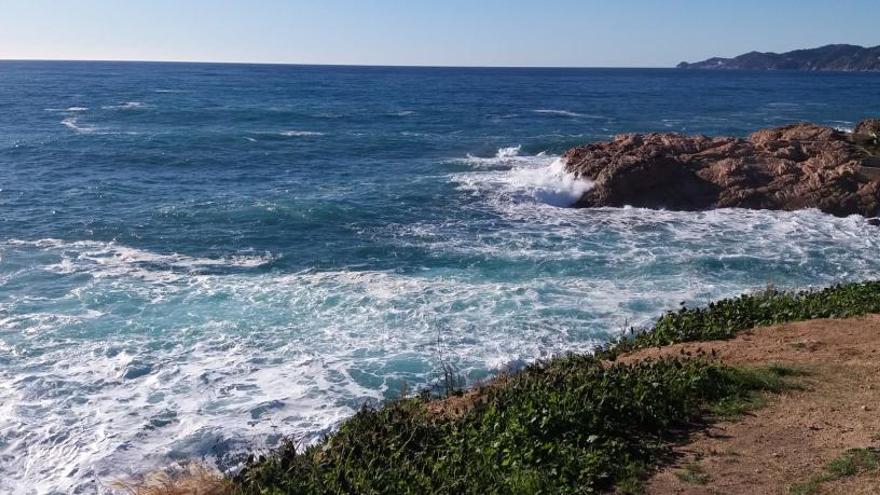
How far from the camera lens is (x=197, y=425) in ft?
37.6

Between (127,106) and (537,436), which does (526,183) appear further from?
(127,106)

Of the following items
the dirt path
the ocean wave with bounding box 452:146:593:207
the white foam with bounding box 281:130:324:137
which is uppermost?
the white foam with bounding box 281:130:324:137

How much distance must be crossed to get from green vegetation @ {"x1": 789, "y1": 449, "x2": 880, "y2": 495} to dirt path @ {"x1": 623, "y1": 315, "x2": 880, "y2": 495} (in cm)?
7

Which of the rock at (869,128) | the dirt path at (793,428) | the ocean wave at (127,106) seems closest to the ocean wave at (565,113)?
the rock at (869,128)

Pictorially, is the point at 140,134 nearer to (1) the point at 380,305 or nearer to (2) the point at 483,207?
(2) the point at 483,207

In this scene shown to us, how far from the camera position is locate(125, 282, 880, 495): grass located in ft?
24.2

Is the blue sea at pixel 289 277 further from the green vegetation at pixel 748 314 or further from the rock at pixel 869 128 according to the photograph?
the rock at pixel 869 128

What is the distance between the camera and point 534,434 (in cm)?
820

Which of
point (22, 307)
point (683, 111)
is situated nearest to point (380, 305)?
point (22, 307)

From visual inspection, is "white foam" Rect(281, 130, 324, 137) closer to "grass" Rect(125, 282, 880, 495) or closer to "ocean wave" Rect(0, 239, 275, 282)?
"ocean wave" Rect(0, 239, 275, 282)

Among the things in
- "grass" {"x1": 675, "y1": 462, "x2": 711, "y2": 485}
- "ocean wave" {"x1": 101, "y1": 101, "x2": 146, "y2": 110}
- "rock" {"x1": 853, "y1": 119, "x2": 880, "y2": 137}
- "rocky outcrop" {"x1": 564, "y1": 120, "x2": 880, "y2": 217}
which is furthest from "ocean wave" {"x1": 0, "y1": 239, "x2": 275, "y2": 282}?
"ocean wave" {"x1": 101, "y1": 101, "x2": 146, "y2": 110}

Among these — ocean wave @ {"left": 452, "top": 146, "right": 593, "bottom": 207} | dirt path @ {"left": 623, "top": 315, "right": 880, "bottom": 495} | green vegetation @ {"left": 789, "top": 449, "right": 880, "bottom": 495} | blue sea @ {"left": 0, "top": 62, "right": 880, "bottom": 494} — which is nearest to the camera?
green vegetation @ {"left": 789, "top": 449, "right": 880, "bottom": 495}

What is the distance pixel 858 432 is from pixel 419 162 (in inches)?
1178

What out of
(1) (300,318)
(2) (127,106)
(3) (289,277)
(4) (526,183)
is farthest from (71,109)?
(1) (300,318)
